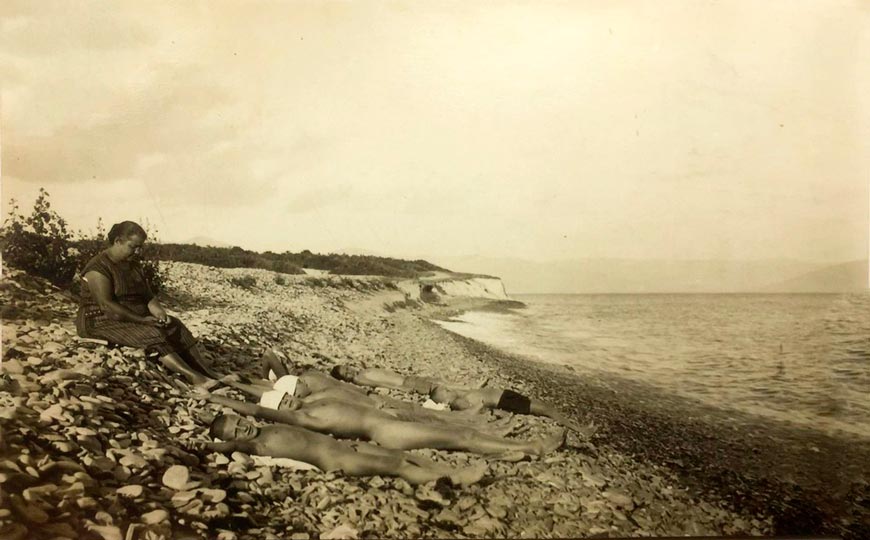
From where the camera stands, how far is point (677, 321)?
12.4 ft

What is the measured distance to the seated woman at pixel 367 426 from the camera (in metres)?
3.27

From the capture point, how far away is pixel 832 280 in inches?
153

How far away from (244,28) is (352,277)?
148 centimetres

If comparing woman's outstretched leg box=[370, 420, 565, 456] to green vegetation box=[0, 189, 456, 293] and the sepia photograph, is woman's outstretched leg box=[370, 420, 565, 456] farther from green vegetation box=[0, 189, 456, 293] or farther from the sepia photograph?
green vegetation box=[0, 189, 456, 293]

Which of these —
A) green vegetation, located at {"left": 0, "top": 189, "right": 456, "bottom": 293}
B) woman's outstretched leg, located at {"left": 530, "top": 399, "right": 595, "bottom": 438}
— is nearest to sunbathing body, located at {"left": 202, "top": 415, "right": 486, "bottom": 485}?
woman's outstretched leg, located at {"left": 530, "top": 399, "right": 595, "bottom": 438}

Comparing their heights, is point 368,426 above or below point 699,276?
below

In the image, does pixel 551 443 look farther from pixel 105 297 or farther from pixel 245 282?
pixel 105 297

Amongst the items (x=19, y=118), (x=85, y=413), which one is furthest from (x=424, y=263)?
(x=19, y=118)

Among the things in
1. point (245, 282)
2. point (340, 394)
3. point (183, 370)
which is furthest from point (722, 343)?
point (183, 370)

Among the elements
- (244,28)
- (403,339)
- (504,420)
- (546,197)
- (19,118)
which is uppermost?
(244,28)

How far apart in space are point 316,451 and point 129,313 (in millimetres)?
1229

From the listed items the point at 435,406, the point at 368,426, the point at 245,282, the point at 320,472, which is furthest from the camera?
the point at 245,282

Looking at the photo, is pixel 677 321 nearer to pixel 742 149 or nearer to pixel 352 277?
pixel 742 149

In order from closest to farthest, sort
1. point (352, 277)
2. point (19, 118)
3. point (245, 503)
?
1. point (245, 503)
2. point (19, 118)
3. point (352, 277)
